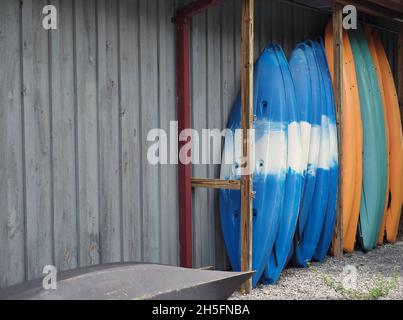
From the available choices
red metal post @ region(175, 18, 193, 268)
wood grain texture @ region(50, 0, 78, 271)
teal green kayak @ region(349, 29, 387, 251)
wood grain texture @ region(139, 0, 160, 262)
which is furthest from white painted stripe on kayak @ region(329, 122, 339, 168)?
wood grain texture @ region(50, 0, 78, 271)

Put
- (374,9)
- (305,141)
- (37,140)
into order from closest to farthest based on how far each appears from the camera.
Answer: (37,140) → (305,141) → (374,9)

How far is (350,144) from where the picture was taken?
17.3 feet

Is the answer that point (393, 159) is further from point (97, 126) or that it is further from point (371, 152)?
point (97, 126)

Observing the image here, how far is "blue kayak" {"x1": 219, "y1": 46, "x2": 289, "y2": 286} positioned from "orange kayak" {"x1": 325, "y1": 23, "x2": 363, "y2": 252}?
814mm

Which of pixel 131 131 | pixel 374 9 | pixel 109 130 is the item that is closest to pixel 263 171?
pixel 131 131

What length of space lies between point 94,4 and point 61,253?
1.64 metres

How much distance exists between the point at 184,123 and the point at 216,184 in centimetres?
52

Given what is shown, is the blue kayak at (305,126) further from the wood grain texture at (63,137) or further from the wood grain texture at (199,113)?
the wood grain texture at (63,137)

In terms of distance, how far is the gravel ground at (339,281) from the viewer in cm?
406

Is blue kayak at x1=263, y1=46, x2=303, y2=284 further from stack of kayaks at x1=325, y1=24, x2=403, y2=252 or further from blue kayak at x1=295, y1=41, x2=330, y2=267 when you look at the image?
stack of kayaks at x1=325, y1=24, x2=403, y2=252

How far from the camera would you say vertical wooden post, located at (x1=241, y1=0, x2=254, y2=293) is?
3977mm

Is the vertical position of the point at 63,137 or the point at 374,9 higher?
the point at 374,9

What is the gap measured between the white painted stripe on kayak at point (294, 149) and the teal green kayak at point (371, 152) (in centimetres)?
108

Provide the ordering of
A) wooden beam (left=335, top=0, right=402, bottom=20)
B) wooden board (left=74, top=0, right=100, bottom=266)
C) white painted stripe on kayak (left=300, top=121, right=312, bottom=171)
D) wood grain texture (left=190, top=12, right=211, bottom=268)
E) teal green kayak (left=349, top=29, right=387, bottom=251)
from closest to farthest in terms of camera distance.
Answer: wooden board (left=74, top=0, right=100, bottom=266) → wood grain texture (left=190, top=12, right=211, bottom=268) → white painted stripe on kayak (left=300, top=121, right=312, bottom=171) → wooden beam (left=335, top=0, right=402, bottom=20) → teal green kayak (left=349, top=29, right=387, bottom=251)
